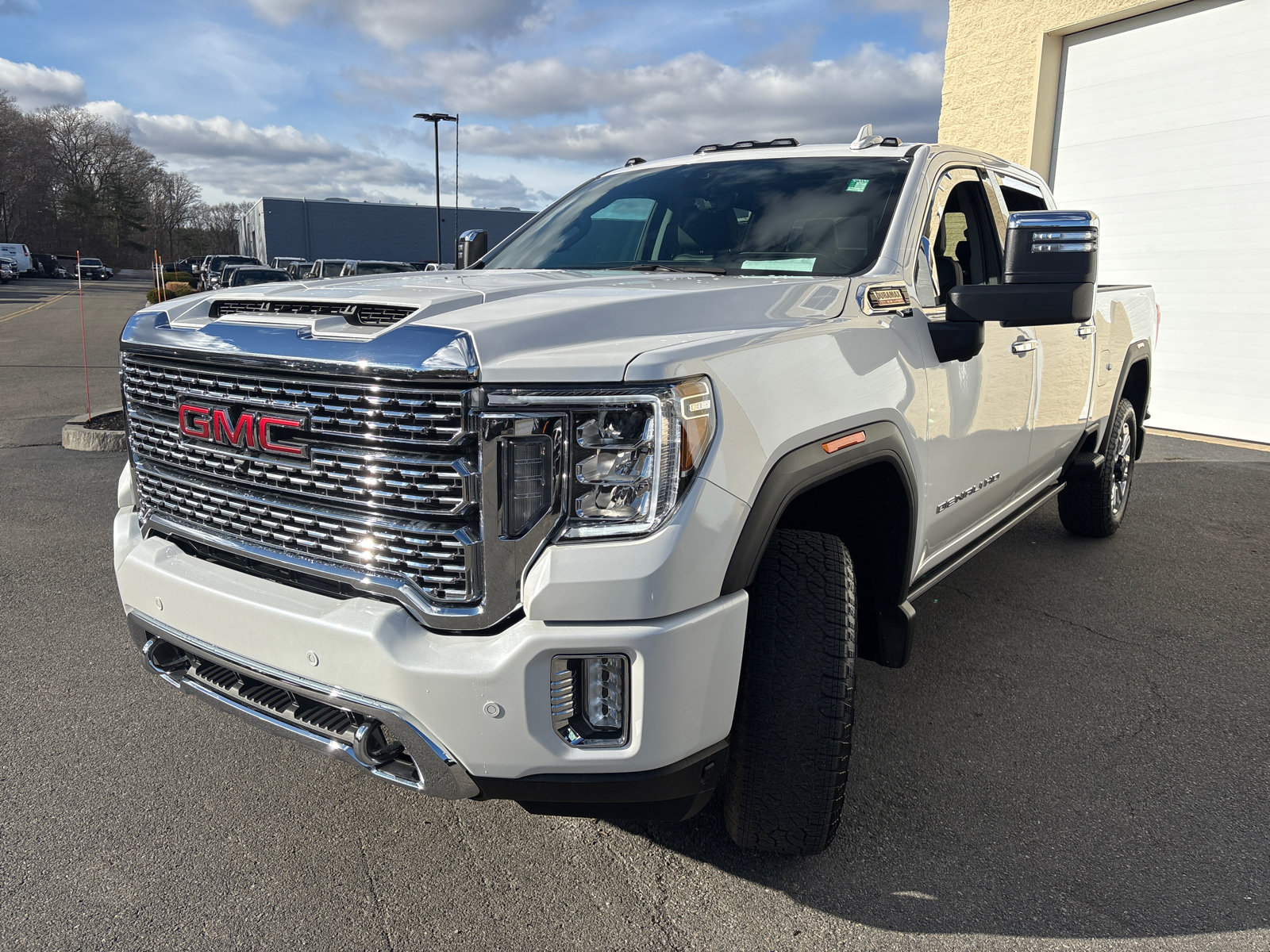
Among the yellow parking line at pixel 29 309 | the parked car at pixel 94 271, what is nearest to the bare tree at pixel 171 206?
the parked car at pixel 94 271

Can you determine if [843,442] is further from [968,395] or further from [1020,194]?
[1020,194]

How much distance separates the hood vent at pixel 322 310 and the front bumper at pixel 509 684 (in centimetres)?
63

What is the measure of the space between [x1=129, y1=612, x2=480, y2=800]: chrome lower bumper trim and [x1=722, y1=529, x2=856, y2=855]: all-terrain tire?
654mm

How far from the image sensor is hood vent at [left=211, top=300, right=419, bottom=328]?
204cm

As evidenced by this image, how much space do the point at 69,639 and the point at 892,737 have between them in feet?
10.7

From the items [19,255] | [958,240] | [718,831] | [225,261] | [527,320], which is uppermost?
[19,255]

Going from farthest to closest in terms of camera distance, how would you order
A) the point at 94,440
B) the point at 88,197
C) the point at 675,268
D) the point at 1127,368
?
the point at 88,197
the point at 94,440
the point at 1127,368
the point at 675,268

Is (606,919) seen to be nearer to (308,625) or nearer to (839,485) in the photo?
(308,625)

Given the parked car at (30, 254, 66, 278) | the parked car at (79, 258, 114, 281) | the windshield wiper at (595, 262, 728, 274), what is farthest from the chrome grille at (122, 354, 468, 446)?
the parked car at (30, 254, 66, 278)

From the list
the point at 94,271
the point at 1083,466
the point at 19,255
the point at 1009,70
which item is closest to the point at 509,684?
the point at 1083,466

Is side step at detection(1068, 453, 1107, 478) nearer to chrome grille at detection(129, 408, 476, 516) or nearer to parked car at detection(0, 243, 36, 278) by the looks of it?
chrome grille at detection(129, 408, 476, 516)

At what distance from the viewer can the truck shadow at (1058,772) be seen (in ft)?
7.42

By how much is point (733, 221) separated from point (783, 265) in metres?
0.40

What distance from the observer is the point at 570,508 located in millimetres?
1832
